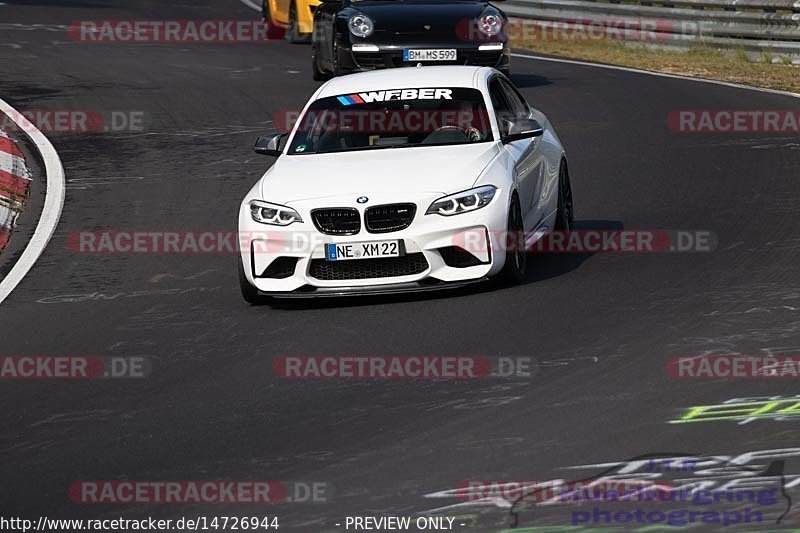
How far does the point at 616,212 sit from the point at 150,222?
3.86m

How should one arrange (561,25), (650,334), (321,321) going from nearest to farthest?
(650,334) → (321,321) → (561,25)

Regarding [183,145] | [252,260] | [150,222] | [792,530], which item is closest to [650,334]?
[252,260]

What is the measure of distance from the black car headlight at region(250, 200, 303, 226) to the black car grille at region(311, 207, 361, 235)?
120 mm

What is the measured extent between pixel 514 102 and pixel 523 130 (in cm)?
101

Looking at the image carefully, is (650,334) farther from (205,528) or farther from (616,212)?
(616,212)

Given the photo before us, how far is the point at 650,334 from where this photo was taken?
29.2 feet

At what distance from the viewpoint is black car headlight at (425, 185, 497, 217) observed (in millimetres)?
10102

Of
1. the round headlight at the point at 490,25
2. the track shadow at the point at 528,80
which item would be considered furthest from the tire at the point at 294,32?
the round headlight at the point at 490,25

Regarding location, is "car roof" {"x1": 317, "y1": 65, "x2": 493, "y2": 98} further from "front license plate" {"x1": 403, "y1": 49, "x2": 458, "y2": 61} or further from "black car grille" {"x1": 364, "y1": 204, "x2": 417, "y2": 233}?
"front license plate" {"x1": 403, "y1": 49, "x2": 458, "y2": 61}

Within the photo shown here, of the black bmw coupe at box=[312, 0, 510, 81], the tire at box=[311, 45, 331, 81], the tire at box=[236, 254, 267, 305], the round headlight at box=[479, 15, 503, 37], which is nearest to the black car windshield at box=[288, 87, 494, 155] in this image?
the tire at box=[236, 254, 267, 305]

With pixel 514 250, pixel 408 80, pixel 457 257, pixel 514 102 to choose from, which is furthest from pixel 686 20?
pixel 457 257

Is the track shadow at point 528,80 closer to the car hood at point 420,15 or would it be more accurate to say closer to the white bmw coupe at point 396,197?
the car hood at point 420,15

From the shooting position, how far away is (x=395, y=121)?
1128 cm

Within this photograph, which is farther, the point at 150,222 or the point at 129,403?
the point at 150,222
